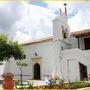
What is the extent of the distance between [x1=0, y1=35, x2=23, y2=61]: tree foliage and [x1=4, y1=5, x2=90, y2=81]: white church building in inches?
83.1

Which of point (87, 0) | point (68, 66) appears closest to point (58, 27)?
point (68, 66)

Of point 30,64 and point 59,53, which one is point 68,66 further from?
point 30,64

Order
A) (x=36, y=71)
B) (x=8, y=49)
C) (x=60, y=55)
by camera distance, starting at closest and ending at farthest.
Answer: (x=60, y=55) < (x=8, y=49) < (x=36, y=71)

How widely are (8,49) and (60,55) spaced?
17.7ft

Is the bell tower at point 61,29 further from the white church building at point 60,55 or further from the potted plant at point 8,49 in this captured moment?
the potted plant at point 8,49

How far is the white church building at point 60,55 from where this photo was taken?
66.9ft

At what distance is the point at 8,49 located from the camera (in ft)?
76.6

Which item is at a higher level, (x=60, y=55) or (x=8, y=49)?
(x=8, y=49)

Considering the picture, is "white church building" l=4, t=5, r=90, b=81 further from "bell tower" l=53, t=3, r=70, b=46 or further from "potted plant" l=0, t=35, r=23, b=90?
"potted plant" l=0, t=35, r=23, b=90

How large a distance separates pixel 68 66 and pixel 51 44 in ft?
12.4

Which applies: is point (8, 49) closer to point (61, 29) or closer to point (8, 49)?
point (8, 49)

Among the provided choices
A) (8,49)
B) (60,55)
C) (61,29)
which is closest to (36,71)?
(8,49)

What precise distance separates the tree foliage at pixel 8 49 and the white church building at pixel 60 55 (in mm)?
2110

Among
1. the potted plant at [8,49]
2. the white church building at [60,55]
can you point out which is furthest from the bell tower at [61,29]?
the potted plant at [8,49]
